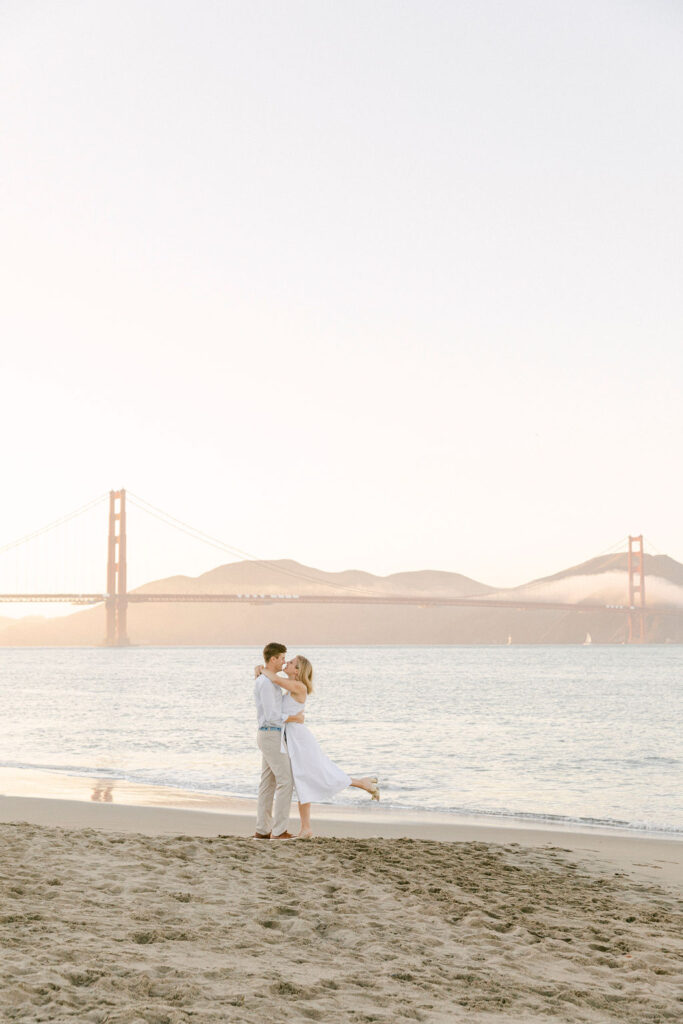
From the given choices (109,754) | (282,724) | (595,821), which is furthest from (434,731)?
(282,724)

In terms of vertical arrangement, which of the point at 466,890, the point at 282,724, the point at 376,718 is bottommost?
the point at 376,718

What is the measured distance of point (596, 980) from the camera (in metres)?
3.65

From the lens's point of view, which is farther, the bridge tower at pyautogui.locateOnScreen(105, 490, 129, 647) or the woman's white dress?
the bridge tower at pyautogui.locateOnScreen(105, 490, 129, 647)

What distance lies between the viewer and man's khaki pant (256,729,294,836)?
629cm

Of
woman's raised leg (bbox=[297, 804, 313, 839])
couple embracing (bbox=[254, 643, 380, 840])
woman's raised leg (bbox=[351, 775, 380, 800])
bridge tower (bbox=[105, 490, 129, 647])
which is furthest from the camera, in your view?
bridge tower (bbox=[105, 490, 129, 647])

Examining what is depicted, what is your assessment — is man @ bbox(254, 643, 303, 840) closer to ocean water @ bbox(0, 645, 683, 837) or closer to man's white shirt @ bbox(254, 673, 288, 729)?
man's white shirt @ bbox(254, 673, 288, 729)

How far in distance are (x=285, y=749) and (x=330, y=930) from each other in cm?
226

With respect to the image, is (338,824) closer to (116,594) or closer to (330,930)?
(330,930)

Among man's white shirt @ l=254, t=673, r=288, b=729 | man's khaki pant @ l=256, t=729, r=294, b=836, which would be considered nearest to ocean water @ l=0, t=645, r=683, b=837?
man's khaki pant @ l=256, t=729, r=294, b=836

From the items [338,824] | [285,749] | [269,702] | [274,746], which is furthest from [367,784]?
[338,824]

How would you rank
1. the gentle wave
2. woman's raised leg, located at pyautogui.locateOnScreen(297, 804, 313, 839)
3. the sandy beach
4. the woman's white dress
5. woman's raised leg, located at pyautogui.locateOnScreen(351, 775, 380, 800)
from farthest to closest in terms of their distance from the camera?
the gentle wave, woman's raised leg, located at pyautogui.locateOnScreen(351, 775, 380, 800), woman's raised leg, located at pyautogui.locateOnScreen(297, 804, 313, 839), the woman's white dress, the sandy beach

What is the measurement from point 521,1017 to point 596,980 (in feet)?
1.86

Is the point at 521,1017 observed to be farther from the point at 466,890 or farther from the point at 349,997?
the point at 466,890

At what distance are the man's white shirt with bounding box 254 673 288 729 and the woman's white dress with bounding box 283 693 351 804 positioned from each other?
65 millimetres
